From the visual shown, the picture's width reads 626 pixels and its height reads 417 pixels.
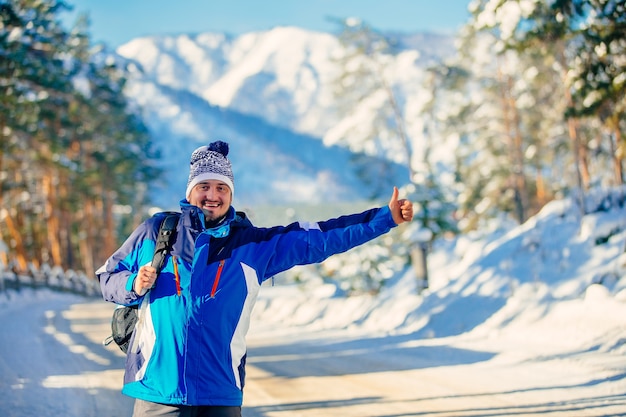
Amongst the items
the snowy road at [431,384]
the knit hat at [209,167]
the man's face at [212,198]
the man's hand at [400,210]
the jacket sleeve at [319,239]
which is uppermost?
the knit hat at [209,167]

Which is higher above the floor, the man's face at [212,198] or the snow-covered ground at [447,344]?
the man's face at [212,198]

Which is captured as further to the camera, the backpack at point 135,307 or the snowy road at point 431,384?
the snowy road at point 431,384

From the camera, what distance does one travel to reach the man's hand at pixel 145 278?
335cm

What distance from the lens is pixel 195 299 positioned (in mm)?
3451

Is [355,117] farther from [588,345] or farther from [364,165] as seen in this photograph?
[588,345]

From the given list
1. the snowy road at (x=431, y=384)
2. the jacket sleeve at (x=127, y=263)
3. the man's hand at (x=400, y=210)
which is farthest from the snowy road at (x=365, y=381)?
the jacket sleeve at (x=127, y=263)

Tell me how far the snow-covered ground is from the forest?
2583 mm

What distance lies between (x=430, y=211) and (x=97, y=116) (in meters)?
28.8

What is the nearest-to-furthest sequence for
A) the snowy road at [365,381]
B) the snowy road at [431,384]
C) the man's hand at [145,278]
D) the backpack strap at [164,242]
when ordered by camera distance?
the man's hand at [145,278]
the backpack strap at [164,242]
the snowy road at [431,384]
the snowy road at [365,381]

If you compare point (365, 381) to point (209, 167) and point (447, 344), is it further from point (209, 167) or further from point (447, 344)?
point (209, 167)

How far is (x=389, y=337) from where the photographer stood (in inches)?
555

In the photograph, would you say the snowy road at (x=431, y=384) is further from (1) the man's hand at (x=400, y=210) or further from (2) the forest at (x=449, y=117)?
(2) the forest at (x=449, y=117)

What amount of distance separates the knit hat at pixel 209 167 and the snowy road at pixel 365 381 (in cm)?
397

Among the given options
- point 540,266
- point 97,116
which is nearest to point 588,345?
point 540,266
